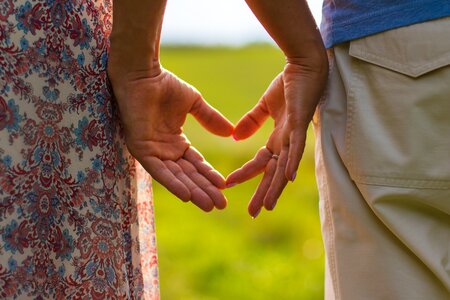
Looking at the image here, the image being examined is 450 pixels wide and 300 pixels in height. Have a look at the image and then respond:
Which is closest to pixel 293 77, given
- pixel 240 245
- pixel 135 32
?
pixel 135 32

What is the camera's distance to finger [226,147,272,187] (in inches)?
73.0

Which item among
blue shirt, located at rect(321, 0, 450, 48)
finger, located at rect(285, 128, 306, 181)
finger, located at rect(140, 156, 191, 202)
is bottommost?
finger, located at rect(140, 156, 191, 202)

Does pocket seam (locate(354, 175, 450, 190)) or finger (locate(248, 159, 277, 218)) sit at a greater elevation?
pocket seam (locate(354, 175, 450, 190))

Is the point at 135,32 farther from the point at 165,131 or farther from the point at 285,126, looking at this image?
the point at 285,126

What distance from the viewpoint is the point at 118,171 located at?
5.74ft

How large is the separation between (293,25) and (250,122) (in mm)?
343

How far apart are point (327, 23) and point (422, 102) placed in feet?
0.92

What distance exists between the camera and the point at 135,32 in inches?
65.8

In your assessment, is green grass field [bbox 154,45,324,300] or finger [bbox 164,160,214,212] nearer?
finger [bbox 164,160,214,212]

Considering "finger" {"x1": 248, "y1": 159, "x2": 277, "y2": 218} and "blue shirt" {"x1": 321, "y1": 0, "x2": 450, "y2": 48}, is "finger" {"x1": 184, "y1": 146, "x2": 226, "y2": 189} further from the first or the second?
"blue shirt" {"x1": 321, "y1": 0, "x2": 450, "y2": 48}

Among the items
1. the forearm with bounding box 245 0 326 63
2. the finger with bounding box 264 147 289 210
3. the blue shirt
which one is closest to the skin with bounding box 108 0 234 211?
the finger with bounding box 264 147 289 210

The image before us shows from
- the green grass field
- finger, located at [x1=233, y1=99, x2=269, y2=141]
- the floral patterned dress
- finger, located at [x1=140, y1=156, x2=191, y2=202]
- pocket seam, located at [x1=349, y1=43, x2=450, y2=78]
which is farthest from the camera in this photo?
the green grass field

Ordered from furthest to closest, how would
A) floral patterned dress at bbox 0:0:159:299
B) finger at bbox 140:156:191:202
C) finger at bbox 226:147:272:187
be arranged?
finger at bbox 226:147:272:187
finger at bbox 140:156:191:202
floral patterned dress at bbox 0:0:159:299

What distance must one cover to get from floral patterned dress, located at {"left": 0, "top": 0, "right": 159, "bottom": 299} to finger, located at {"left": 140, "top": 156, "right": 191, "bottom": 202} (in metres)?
0.07
